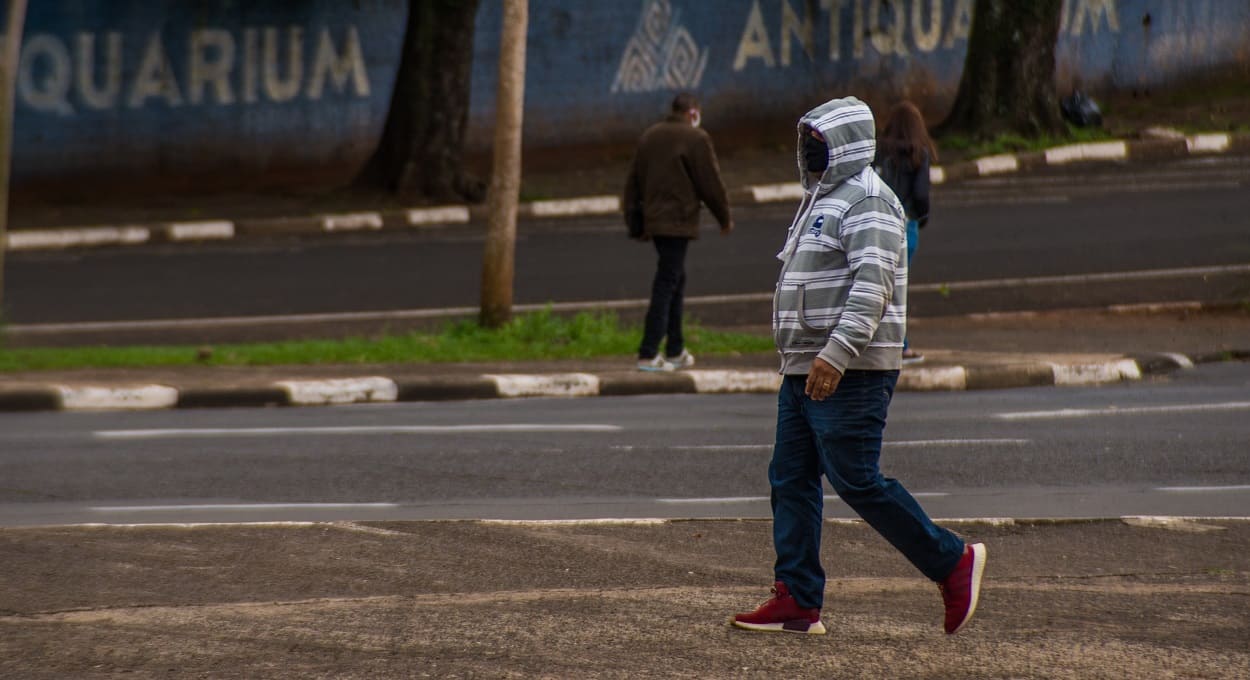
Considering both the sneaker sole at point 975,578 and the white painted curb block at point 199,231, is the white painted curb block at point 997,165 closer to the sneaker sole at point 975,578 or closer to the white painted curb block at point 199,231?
the white painted curb block at point 199,231

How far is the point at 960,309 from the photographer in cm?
1755

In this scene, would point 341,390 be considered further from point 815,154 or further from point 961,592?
point 961,592

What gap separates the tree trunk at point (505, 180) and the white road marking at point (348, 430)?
425 centimetres

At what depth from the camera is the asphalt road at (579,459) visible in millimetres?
8625

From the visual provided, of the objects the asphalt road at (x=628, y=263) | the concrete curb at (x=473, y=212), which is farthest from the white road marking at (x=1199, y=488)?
the concrete curb at (x=473, y=212)

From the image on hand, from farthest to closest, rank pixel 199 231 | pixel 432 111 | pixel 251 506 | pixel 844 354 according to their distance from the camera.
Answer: pixel 432 111 → pixel 199 231 → pixel 251 506 → pixel 844 354

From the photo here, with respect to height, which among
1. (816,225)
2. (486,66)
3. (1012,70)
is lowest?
(816,225)

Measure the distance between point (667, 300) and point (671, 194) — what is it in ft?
2.58

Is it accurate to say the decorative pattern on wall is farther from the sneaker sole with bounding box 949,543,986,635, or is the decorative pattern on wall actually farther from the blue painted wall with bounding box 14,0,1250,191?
the sneaker sole with bounding box 949,543,986,635

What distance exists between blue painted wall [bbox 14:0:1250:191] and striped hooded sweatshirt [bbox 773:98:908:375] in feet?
73.0

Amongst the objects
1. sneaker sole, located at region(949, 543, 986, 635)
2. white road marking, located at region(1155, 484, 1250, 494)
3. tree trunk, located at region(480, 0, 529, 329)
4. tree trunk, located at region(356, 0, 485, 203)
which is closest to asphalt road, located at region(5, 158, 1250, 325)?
tree trunk, located at region(356, 0, 485, 203)

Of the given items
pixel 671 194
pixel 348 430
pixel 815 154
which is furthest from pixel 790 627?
pixel 671 194

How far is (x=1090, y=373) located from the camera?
13.9 metres

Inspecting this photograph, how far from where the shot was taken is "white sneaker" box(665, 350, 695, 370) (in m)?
13.9
